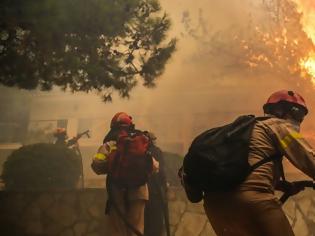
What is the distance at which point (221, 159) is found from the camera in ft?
7.29

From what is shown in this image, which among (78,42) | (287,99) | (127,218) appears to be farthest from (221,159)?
(78,42)

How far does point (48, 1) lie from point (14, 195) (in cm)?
317

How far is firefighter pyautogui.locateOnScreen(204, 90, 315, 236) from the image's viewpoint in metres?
2.09

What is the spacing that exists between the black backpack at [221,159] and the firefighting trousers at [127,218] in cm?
246

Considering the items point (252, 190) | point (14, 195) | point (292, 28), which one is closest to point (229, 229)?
point (252, 190)

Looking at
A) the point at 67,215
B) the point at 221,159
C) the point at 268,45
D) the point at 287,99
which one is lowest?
the point at 67,215

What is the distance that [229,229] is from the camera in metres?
2.21

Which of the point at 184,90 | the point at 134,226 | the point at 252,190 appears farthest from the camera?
the point at 184,90

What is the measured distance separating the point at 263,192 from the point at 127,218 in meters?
2.82

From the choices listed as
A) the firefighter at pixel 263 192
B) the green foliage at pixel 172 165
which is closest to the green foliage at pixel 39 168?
the green foliage at pixel 172 165

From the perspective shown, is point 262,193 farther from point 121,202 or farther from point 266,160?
point 121,202

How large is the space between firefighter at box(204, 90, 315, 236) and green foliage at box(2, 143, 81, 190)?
5717 mm

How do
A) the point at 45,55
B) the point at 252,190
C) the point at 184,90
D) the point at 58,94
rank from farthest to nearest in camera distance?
the point at 58,94 → the point at 184,90 → the point at 45,55 → the point at 252,190

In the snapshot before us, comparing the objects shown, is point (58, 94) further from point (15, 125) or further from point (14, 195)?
point (14, 195)
